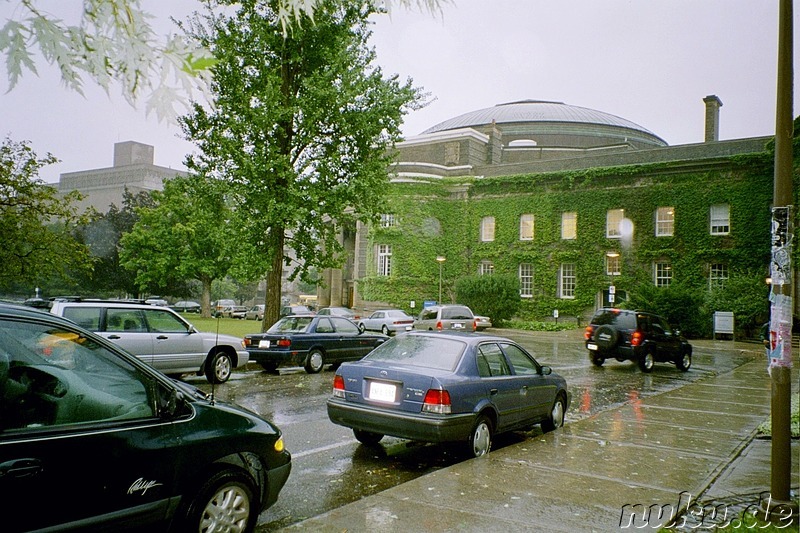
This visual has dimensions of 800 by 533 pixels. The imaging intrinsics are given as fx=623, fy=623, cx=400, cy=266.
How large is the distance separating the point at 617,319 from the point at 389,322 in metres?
16.2

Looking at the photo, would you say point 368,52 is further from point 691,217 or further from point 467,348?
point 691,217

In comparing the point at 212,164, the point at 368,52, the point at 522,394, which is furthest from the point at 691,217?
the point at 522,394

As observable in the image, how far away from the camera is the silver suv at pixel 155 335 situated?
11859 millimetres

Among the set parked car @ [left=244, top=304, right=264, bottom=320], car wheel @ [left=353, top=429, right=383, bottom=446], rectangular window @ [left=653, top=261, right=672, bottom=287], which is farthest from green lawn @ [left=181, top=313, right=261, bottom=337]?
rectangular window @ [left=653, top=261, right=672, bottom=287]

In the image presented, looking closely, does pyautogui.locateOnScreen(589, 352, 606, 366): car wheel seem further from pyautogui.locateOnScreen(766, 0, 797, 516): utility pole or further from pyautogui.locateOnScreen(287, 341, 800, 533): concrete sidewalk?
pyautogui.locateOnScreen(766, 0, 797, 516): utility pole

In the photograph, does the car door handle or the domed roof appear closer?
the car door handle

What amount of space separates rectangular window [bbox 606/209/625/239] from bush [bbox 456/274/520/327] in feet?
25.3

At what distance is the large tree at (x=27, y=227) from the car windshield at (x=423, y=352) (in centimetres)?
1364

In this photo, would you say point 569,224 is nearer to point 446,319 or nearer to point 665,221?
point 665,221

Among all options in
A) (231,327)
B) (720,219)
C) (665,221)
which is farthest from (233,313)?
(720,219)

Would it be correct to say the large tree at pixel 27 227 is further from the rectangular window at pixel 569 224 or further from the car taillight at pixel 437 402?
the rectangular window at pixel 569 224

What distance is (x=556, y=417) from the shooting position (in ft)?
31.2

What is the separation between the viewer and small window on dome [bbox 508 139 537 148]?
2430 inches

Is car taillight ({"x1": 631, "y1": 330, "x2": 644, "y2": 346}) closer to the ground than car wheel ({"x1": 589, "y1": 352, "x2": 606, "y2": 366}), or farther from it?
farther from it
